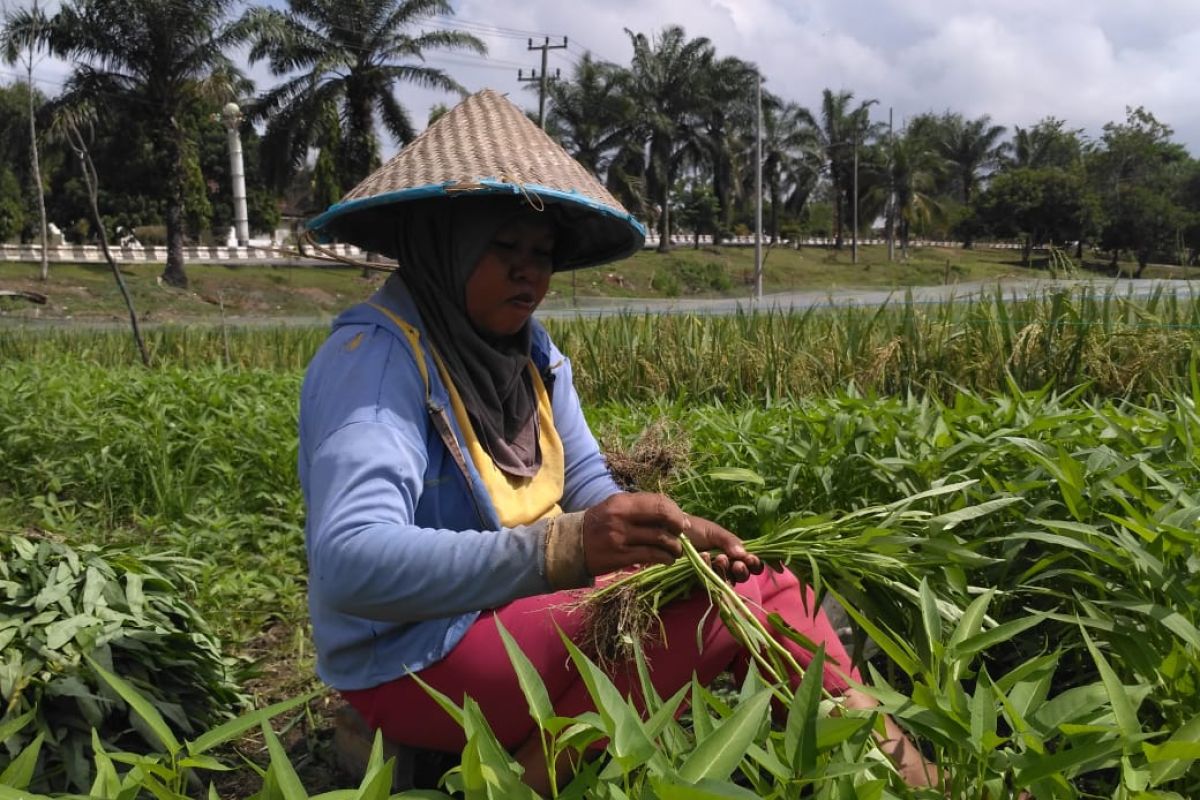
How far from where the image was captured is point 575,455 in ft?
6.41

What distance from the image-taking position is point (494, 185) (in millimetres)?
1510

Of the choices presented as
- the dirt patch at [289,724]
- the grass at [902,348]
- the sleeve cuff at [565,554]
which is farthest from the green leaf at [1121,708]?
the grass at [902,348]

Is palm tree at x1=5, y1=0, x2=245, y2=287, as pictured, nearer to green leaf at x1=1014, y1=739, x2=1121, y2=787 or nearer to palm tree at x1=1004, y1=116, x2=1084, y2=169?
green leaf at x1=1014, y1=739, x2=1121, y2=787

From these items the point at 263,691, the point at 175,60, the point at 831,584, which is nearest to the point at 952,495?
the point at 831,584

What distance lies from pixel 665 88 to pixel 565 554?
3624 centimetres

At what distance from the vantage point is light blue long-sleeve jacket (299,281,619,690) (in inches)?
50.3

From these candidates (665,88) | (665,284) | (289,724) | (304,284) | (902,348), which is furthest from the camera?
(665,88)

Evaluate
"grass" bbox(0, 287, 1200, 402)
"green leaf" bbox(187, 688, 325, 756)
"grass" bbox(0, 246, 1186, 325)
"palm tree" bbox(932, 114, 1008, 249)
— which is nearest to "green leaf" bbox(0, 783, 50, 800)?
"green leaf" bbox(187, 688, 325, 756)

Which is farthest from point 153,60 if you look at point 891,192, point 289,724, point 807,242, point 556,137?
point 807,242

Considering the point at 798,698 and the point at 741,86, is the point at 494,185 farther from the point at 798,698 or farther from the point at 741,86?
the point at 741,86

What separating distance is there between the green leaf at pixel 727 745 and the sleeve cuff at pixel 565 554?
0.49 meters

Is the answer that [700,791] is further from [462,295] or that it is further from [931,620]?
[462,295]

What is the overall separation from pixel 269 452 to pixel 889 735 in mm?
3159

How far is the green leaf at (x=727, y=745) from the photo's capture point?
30.0 inches
